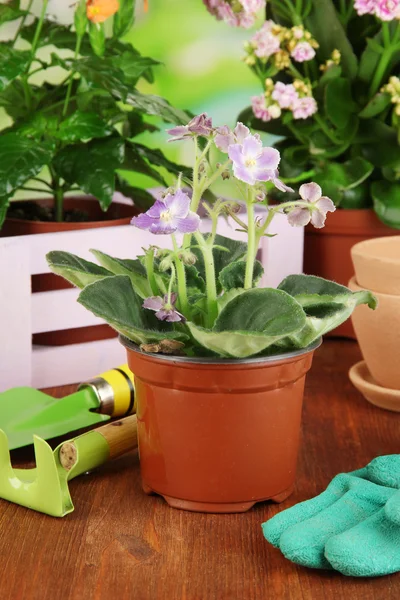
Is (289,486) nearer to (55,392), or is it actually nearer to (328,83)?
(55,392)

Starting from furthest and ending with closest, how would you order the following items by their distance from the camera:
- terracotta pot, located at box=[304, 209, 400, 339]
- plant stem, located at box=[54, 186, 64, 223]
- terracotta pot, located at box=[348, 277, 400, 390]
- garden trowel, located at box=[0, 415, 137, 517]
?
terracotta pot, located at box=[304, 209, 400, 339] < plant stem, located at box=[54, 186, 64, 223] < terracotta pot, located at box=[348, 277, 400, 390] < garden trowel, located at box=[0, 415, 137, 517]

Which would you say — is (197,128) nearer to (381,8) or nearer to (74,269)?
(74,269)

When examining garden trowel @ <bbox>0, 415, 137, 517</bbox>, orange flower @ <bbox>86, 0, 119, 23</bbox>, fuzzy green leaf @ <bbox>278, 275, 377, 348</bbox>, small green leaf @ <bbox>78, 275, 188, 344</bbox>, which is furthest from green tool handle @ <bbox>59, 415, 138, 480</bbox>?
orange flower @ <bbox>86, 0, 119, 23</bbox>

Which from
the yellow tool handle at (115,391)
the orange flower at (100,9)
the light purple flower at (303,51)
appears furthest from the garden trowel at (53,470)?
the light purple flower at (303,51)

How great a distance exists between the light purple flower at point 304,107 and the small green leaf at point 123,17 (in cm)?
28

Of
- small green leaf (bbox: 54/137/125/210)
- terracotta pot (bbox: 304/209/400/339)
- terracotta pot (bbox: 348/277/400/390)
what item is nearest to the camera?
terracotta pot (bbox: 348/277/400/390)

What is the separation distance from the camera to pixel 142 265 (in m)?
1.06

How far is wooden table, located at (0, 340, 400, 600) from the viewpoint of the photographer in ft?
2.78

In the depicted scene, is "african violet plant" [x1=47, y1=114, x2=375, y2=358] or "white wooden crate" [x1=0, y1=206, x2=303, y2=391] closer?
"african violet plant" [x1=47, y1=114, x2=375, y2=358]

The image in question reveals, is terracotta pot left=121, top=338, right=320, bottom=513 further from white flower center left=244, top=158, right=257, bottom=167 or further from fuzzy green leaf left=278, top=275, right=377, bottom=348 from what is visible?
white flower center left=244, top=158, right=257, bottom=167

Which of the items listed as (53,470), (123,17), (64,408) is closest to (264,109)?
(123,17)

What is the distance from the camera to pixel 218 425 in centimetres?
95

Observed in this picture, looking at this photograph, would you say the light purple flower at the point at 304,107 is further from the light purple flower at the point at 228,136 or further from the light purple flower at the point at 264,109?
the light purple flower at the point at 228,136

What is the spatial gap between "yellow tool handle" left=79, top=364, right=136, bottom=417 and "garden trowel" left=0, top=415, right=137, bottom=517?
0.35ft
